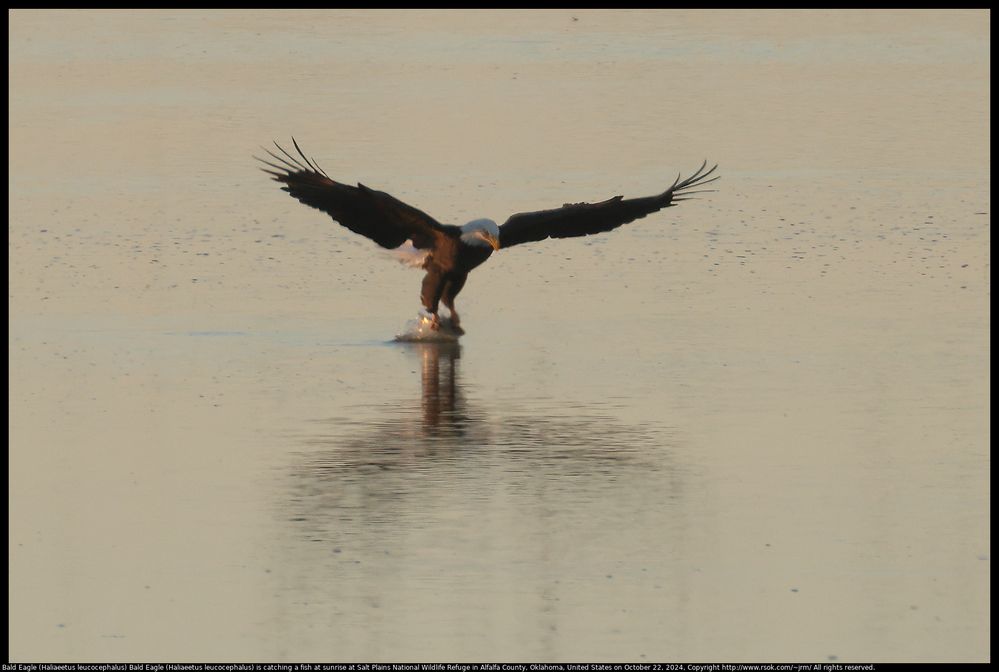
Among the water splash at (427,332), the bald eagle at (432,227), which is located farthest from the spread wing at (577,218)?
the water splash at (427,332)

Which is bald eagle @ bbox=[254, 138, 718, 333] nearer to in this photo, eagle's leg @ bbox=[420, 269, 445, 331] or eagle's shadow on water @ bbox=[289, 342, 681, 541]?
eagle's leg @ bbox=[420, 269, 445, 331]

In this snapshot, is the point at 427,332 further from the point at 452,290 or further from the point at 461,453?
the point at 461,453

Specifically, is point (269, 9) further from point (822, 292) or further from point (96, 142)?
point (822, 292)

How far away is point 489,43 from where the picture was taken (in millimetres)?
38281

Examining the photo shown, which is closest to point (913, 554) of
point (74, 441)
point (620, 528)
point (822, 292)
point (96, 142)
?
point (620, 528)

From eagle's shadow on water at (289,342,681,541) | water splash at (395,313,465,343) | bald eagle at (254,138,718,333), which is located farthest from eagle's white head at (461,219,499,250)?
eagle's shadow on water at (289,342,681,541)

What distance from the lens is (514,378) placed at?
1580 centimetres

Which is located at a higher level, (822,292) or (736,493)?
(822,292)

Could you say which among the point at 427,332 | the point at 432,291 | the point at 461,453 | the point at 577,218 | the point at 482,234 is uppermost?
the point at 577,218

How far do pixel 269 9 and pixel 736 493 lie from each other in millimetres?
32530

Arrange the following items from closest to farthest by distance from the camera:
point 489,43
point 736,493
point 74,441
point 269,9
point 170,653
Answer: point 170,653, point 736,493, point 74,441, point 489,43, point 269,9

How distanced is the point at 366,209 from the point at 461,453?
18.9 feet

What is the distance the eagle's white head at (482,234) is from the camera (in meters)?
18.3

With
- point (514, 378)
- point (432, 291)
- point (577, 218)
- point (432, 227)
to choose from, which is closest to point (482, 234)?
point (432, 227)
